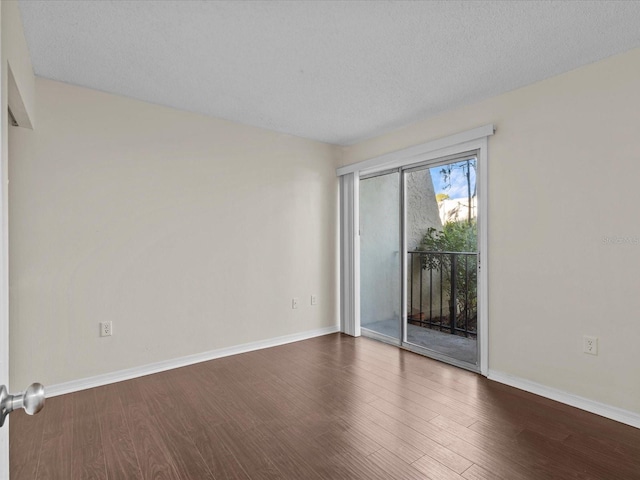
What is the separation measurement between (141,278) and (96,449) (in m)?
1.41

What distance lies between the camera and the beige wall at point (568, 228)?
2.33m

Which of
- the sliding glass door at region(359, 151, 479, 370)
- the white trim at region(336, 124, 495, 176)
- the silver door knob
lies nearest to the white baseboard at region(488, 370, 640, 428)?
the sliding glass door at region(359, 151, 479, 370)

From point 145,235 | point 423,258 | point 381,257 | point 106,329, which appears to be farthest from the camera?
point 381,257

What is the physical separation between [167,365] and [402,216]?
2.79 metres

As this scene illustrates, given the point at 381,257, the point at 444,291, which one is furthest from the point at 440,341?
the point at 381,257

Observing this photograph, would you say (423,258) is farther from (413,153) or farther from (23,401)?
(23,401)

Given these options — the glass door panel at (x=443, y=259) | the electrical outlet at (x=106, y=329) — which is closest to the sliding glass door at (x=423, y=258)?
the glass door panel at (x=443, y=259)

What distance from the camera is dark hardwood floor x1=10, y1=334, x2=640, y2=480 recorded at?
6.16 ft

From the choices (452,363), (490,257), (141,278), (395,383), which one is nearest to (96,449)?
(141,278)

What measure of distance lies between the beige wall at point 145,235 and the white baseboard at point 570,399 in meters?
2.17

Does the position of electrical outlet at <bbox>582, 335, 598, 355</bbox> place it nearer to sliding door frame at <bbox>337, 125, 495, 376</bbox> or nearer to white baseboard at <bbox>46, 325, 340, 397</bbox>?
sliding door frame at <bbox>337, 125, 495, 376</bbox>

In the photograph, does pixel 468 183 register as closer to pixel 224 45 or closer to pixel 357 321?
pixel 357 321

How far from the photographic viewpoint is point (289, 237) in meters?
4.12

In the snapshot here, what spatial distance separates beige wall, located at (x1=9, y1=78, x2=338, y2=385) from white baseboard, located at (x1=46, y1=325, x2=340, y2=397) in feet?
0.16
